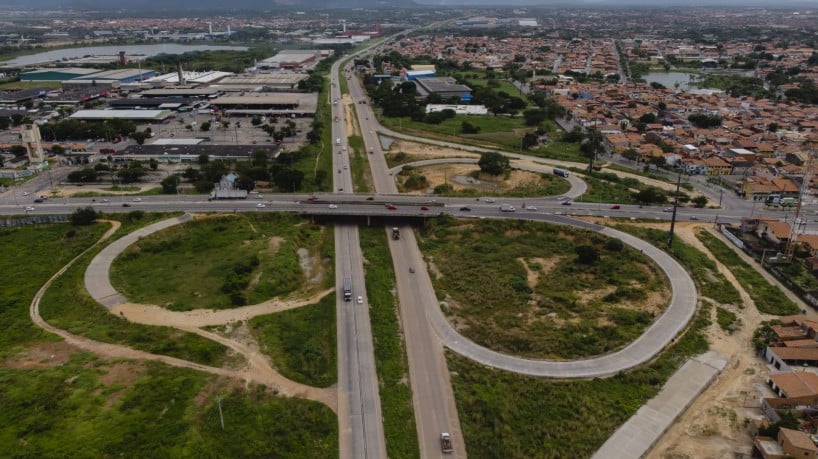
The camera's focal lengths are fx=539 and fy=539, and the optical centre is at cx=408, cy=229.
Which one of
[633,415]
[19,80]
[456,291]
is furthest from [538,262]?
[19,80]

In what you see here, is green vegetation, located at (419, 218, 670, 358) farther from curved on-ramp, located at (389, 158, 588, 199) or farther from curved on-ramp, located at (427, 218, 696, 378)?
curved on-ramp, located at (389, 158, 588, 199)

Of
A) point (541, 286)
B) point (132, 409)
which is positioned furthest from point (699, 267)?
point (132, 409)

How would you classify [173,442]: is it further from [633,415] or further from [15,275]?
[15,275]

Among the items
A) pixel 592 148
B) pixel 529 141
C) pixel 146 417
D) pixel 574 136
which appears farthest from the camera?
pixel 574 136

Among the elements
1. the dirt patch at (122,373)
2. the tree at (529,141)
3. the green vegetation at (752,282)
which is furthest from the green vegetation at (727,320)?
the tree at (529,141)

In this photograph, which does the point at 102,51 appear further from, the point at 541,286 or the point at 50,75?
the point at 541,286

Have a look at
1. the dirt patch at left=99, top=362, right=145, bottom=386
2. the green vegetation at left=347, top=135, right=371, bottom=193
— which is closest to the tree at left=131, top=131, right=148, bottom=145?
the green vegetation at left=347, top=135, right=371, bottom=193
